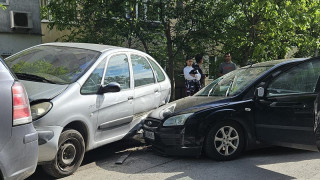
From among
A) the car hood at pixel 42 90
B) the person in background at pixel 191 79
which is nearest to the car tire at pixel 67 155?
the car hood at pixel 42 90

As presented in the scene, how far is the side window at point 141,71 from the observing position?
5.73 meters

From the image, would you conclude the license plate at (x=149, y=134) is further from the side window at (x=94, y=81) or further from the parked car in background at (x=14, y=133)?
the parked car in background at (x=14, y=133)

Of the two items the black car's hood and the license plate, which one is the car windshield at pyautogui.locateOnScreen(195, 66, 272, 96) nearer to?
the black car's hood

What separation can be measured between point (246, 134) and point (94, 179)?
233 cm

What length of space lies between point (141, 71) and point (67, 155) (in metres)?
2.06

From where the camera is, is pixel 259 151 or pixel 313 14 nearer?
pixel 259 151

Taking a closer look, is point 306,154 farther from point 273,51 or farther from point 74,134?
point 273,51

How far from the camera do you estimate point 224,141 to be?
514 cm

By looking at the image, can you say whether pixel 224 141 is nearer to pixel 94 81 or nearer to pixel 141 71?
pixel 141 71

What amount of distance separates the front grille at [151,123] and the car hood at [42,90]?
1529 mm

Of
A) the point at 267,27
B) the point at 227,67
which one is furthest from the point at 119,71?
the point at 267,27

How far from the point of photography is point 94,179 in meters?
4.46

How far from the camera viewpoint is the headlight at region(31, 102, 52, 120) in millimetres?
3986

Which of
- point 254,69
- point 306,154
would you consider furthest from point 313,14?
point 306,154
